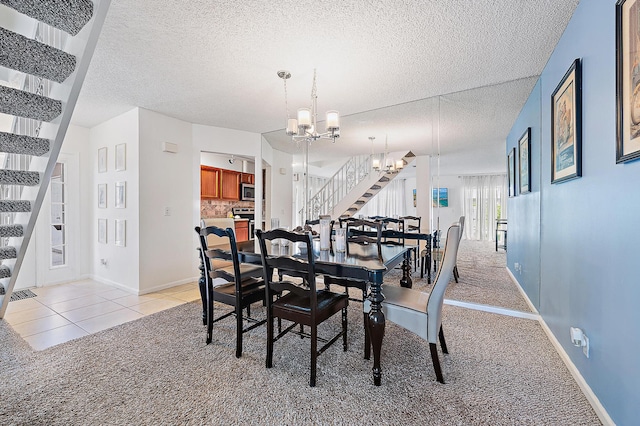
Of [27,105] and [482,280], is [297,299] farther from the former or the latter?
[482,280]

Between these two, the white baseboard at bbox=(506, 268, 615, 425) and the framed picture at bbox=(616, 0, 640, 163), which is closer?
the framed picture at bbox=(616, 0, 640, 163)

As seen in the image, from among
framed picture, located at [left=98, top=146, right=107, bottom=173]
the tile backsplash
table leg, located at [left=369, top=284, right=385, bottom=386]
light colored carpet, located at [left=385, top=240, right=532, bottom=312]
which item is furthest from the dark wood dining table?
the tile backsplash

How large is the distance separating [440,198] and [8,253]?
4576 millimetres

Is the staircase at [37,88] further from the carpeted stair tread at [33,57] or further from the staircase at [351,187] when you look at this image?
the staircase at [351,187]

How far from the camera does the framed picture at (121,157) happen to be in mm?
3904

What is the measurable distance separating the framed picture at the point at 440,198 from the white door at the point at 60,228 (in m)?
5.47

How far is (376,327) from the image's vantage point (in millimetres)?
1805

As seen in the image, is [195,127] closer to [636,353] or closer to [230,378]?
[230,378]

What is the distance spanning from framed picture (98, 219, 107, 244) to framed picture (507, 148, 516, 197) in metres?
5.89

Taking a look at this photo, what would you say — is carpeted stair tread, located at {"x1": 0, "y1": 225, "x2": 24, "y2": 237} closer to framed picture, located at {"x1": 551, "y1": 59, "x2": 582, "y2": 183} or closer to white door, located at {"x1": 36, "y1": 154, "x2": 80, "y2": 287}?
white door, located at {"x1": 36, "y1": 154, "x2": 80, "y2": 287}

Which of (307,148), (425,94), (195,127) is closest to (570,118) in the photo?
(425,94)

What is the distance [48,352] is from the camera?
7.27 ft

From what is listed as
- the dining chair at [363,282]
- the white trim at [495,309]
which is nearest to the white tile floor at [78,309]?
the dining chair at [363,282]

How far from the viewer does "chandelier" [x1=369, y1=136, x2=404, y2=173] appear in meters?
4.07
